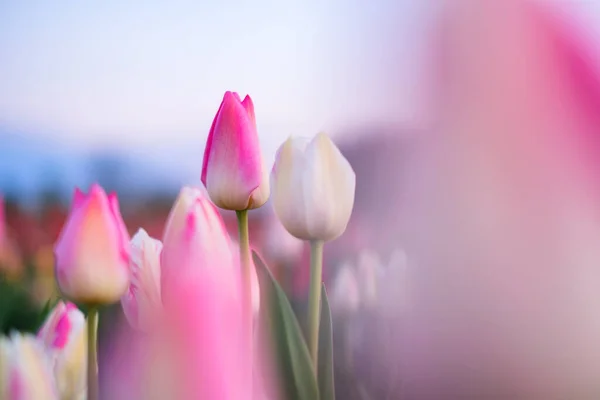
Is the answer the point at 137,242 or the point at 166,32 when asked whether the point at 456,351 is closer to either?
the point at 137,242

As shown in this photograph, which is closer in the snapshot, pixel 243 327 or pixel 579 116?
pixel 243 327

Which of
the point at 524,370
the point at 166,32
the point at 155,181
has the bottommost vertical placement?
the point at 524,370

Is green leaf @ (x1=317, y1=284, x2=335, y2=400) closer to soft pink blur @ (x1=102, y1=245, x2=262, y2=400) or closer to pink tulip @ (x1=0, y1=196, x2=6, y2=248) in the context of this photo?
soft pink blur @ (x1=102, y1=245, x2=262, y2=400)

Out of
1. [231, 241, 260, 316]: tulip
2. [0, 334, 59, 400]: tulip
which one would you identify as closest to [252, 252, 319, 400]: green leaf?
[231, 241, 260, 316]: tulip

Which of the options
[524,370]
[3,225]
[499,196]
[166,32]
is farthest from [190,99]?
[524,370]

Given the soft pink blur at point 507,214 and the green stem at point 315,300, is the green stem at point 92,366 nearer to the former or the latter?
the green stem at point 315,300

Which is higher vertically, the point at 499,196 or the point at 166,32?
the point at 166,32

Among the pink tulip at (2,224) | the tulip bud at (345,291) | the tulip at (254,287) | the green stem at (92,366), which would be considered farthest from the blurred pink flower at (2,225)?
the tulip bud at (345,291)

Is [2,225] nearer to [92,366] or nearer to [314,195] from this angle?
[92,366]
